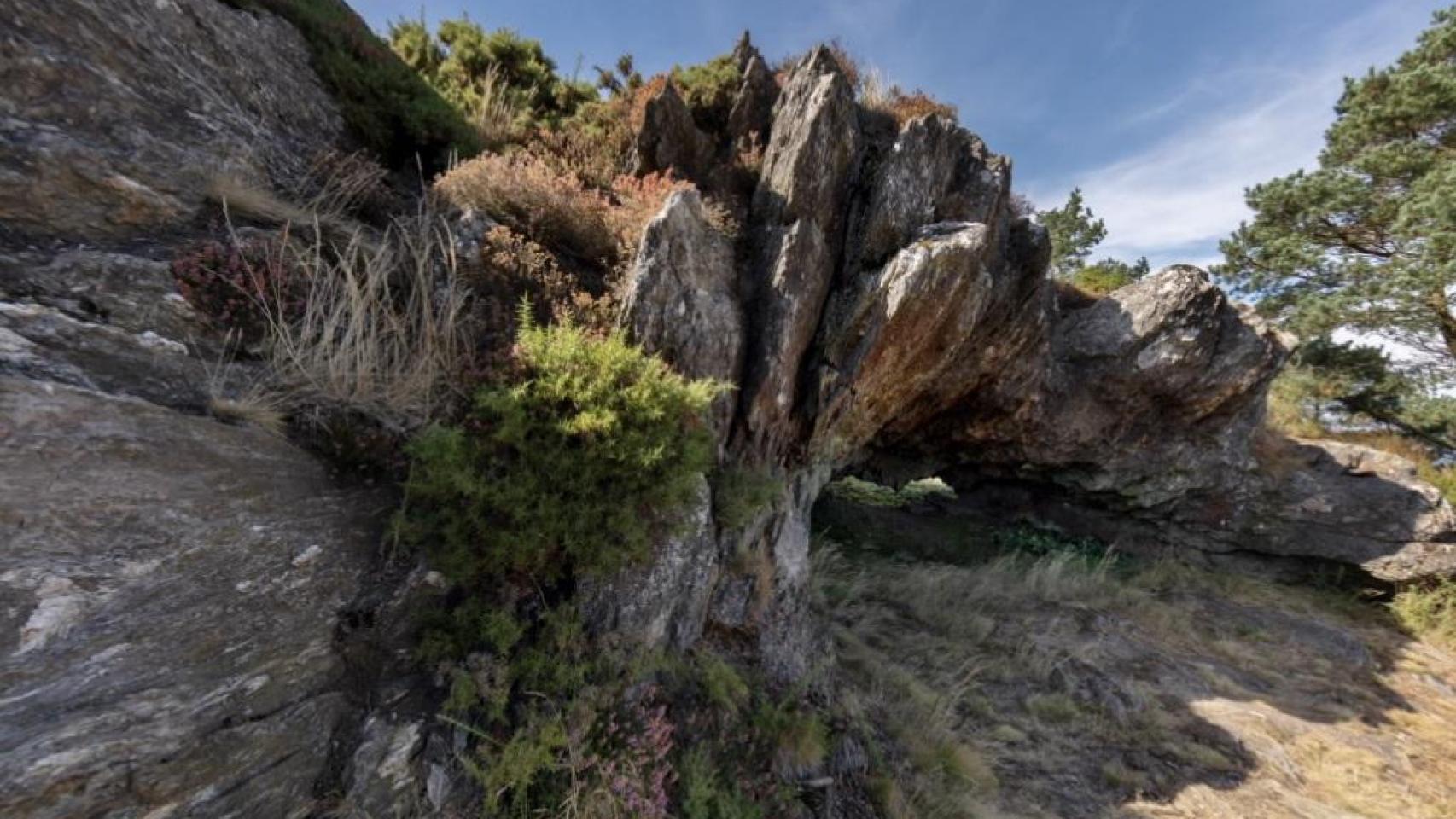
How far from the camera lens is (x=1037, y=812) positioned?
488 cm

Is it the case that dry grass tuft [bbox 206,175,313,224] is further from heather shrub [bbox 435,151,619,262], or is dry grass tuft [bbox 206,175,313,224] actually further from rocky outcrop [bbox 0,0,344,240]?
heather shrub [bbox 435,151,619,262]

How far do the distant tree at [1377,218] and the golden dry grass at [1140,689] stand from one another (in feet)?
26.5

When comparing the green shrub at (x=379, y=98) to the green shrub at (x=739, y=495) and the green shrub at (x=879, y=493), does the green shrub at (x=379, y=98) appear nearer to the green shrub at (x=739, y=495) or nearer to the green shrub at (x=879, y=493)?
the green shrub at (x=739, y=495)

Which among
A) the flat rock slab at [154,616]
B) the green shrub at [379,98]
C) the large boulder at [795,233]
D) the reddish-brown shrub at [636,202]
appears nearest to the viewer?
the flat rock slab at [154,616]

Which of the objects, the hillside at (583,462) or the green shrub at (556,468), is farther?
the green shrub at (556,468)

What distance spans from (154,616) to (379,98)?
6.45 m

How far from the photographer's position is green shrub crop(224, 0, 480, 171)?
623cm

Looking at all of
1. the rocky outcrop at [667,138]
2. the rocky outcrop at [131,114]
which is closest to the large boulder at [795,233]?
the rocky outcrop at [667,138]

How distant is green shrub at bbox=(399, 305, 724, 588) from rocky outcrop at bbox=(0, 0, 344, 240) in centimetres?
287

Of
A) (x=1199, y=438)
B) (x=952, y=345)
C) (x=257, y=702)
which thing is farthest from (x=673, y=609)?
(x=1199, y=438)

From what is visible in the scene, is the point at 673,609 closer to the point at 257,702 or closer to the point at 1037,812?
the point at 257,702

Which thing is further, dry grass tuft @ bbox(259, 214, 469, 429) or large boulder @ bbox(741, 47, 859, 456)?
large boulder @ bbox(741, 47, 859, 456)

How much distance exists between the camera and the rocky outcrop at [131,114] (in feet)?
11.4

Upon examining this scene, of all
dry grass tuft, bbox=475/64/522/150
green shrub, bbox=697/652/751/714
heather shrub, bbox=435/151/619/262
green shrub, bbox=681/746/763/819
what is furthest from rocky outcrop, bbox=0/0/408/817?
dry grass tuft, bbox=475/64/522/150
